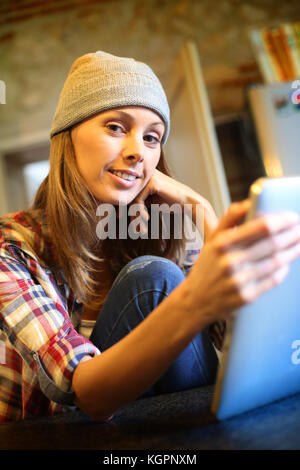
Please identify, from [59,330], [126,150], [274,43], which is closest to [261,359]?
[59,330]

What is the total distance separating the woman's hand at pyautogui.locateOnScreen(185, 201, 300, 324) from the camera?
1.22 feet

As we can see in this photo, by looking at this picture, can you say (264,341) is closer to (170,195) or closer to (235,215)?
(235,215)

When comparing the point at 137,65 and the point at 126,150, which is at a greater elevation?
the point at 137,65

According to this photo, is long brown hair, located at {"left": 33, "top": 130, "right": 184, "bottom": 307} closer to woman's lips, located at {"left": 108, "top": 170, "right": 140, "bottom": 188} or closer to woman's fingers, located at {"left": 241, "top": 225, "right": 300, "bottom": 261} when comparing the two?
woman's lips, located at {"left": 108, "top": 170, "right": 140, "bottom": 188}

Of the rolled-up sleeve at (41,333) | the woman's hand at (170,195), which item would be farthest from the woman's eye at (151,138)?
the rolled-up sleeve at (41,333)

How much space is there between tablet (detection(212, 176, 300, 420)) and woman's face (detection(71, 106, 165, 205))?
0.52 m

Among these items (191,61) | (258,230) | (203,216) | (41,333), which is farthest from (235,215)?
(191,61)

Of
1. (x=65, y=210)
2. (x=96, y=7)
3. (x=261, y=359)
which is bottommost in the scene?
(x=261, y=359)

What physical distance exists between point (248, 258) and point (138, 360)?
21 cm

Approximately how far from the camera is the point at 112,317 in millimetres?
784

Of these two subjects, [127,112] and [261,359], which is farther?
[127,112]

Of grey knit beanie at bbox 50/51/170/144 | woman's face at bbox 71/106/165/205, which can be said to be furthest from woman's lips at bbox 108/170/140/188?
grey knit beanie at bbox 50/51/170/144

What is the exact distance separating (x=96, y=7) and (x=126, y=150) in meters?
2.01

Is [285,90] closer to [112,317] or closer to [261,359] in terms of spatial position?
[112,317]
